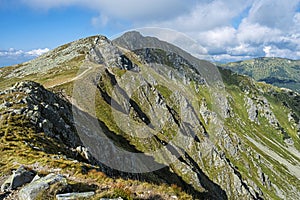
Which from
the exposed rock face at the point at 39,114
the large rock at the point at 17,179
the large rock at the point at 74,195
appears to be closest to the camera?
the large rock at the point at 74,195

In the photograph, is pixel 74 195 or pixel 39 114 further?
pixel 39 114

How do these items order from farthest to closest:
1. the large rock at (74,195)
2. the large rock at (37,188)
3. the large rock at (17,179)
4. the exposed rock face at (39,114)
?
the exposed rock face at (39,114), the large rock at (17,179), the large rock at (37,188), the large rock at (74,195)

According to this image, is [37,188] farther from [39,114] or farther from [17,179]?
[39,114]

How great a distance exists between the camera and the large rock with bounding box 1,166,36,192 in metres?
16.5

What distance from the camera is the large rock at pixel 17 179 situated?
16.5 meters

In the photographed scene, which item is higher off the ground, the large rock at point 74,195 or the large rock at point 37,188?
the large rock at point 37,188

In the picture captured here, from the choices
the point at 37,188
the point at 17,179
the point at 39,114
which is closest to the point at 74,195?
the point at 37,188

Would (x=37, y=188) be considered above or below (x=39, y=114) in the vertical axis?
below

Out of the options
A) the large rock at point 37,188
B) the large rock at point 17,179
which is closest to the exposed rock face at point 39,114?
the large rock at point 17,179

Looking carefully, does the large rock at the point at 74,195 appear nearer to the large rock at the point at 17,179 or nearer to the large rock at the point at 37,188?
the large rock at the point at 37,188

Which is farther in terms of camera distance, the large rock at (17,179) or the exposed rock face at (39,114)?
the exposed rock face at (39,114)

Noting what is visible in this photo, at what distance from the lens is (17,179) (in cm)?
1691

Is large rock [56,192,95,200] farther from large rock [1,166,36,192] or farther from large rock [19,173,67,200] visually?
large rock [1,166,36,192]

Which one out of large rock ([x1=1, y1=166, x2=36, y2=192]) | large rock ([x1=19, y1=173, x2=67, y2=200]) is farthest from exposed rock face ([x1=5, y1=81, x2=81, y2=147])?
large rock ([x1=19, y1=173, x2=67, y2=200])
